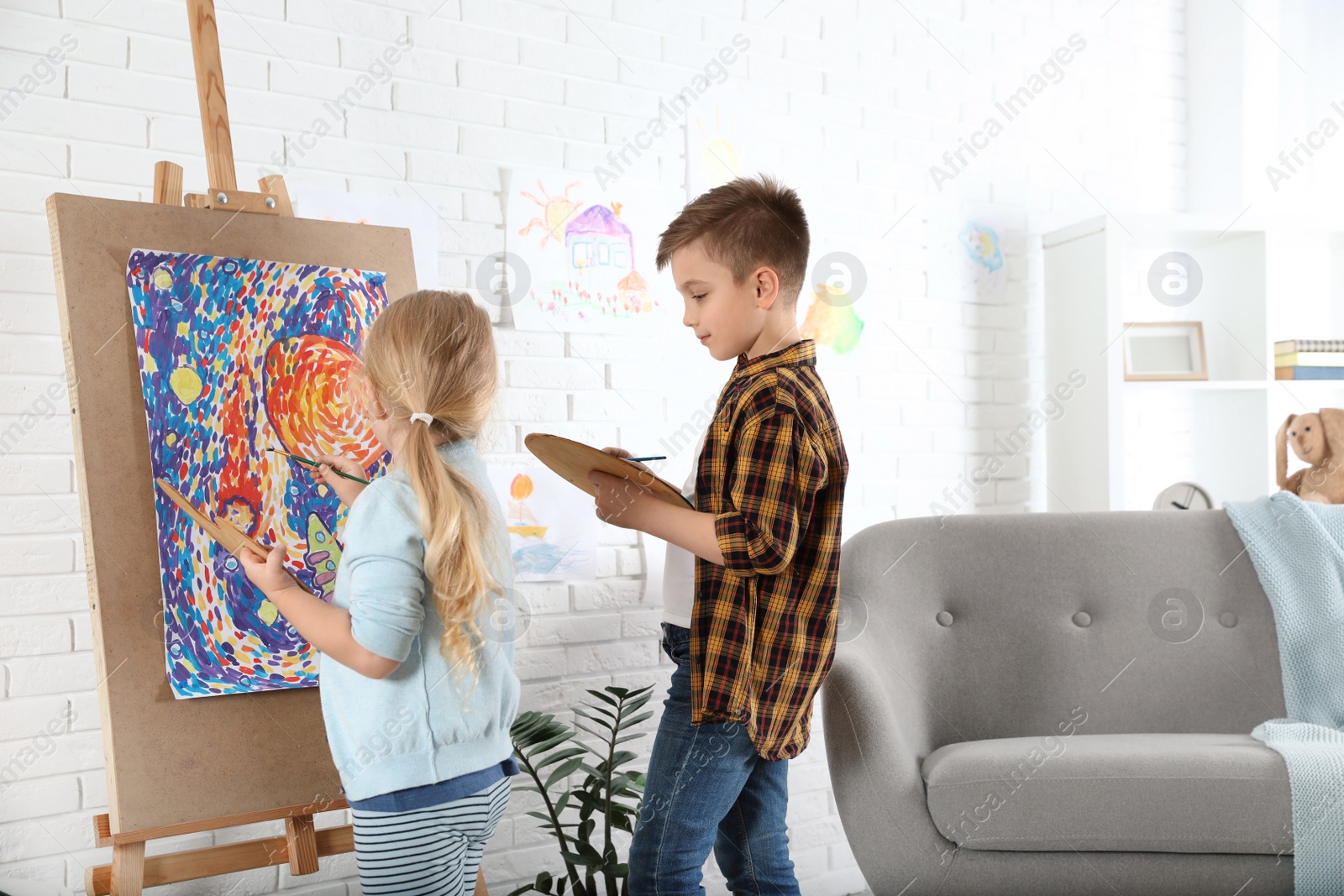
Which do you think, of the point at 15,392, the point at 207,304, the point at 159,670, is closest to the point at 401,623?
the point at 159,670

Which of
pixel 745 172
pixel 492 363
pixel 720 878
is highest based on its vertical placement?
pixel 745 172

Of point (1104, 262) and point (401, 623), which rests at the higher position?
point (1104, 262)

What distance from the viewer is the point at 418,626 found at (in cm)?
113

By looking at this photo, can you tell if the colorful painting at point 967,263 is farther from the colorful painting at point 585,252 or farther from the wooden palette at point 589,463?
the wooden palette at point 589,463

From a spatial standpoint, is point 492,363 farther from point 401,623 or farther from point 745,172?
point 745,172

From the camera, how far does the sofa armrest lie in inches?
63.1

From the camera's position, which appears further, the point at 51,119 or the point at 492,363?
the point at 51,119

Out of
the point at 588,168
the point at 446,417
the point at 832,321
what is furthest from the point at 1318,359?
the point at 446,417

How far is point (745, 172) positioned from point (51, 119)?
1.42 meters

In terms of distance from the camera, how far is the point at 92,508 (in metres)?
1.36

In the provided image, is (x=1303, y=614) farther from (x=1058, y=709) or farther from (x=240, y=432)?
(x=240, y=432)

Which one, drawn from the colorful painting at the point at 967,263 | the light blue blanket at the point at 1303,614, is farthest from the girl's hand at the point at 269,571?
the colorful painting at the point at 967,263

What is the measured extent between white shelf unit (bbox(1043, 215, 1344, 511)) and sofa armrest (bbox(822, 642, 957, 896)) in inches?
48.9

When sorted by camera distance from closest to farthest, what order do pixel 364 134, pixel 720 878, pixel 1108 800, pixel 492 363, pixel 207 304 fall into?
pixel 492 363 → pixel 207 304 → pixel 1108 800 → pixel 364 134 → pixel 720 878
